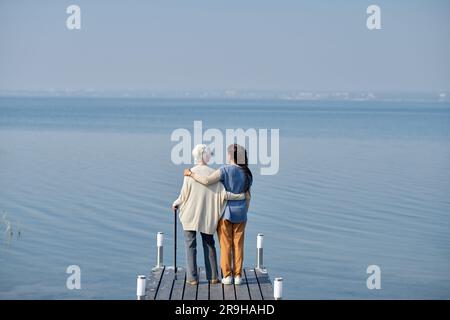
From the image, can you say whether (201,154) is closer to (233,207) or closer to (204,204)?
(204,204)

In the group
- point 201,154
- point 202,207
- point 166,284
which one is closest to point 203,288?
point 166,284

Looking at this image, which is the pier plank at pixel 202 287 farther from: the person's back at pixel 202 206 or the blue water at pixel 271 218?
the blue water at pixel 271 218

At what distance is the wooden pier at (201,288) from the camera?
11594mm

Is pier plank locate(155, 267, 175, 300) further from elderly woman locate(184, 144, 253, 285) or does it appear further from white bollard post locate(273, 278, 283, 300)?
white bollard post locate(273, 278, 283, 300)

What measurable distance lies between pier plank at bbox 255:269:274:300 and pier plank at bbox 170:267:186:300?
824mm

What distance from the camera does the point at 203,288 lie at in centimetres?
1198

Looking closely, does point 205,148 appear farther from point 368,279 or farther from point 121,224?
point 121,224

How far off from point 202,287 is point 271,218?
849 centimetres

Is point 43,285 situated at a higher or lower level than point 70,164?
lower

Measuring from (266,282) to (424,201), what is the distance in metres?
11.1

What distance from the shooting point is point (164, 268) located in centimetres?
1302

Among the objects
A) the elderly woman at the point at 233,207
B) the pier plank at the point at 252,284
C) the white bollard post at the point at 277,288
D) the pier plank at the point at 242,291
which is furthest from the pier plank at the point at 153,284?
the white bollard post at the point at 277,288

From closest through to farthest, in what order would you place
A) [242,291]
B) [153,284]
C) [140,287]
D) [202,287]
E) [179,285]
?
[140,287] < [242,291] < [202,287] < [179,285] < [153,284]
